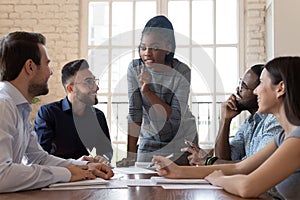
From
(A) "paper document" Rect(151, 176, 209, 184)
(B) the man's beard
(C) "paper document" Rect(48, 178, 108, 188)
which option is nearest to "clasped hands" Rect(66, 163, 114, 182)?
(C) "paper document" Rect(48, 178, 108, 188)

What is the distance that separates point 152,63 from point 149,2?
261 centimetres

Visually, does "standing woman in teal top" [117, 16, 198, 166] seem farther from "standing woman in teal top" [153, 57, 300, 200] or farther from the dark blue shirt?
the dark blue shirt

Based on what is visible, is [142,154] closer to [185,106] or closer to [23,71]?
[185,106]

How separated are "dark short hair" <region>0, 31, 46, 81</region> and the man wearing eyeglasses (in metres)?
0.93

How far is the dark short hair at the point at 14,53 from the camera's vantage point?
1658 mm

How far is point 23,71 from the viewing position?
1703mm

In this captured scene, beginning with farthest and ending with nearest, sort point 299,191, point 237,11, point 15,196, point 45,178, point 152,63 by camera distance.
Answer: point 237,11
point 152,63
point 299,191
point 45,178
point 15,196

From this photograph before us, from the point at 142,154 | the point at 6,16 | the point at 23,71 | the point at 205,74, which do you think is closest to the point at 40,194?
the point at 23,71

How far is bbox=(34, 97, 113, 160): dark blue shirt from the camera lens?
2.60 meters

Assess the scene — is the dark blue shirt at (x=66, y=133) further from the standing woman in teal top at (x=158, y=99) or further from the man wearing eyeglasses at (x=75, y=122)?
the standing woman in teal top at (x=158, y=99)

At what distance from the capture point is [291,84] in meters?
1.63

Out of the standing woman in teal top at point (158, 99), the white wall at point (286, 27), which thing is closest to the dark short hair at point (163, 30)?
the standing woman in teal top at point (158, 99)

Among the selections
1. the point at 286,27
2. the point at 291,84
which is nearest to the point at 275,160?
the point at 291,84

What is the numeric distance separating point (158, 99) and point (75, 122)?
82 centimetres
